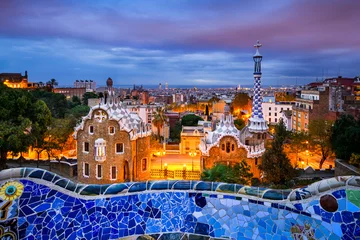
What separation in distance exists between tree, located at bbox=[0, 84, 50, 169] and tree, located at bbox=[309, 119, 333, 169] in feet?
61.2

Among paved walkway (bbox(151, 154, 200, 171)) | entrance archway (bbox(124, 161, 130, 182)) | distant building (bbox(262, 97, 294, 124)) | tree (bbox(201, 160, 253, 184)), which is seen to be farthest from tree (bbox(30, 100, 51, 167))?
distant building (bbox(262, 97, 294, 124))

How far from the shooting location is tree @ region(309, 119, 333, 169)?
2088 cm

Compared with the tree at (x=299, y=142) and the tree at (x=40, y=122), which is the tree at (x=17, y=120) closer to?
the tree at (x=40, y=122)

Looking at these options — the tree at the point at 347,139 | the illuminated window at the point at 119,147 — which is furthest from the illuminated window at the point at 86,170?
the tree at the point at 347,139

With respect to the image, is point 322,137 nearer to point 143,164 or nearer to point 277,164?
point 277,164

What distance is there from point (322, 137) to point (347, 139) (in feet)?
17.7

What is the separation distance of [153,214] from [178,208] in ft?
1.19

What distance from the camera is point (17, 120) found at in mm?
18078

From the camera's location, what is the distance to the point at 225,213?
4.20 metres

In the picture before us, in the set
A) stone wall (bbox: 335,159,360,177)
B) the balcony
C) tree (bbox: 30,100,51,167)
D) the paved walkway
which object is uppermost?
tree (bbox: 30,100,51,167)

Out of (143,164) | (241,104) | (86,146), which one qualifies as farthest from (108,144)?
(241,104)

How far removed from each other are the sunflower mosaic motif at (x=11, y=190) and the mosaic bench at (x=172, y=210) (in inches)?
0.5

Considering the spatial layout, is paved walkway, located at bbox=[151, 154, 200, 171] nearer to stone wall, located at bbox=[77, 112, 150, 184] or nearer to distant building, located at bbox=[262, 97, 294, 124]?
stone wall, located at bbox=[77, 112, 150, 184]

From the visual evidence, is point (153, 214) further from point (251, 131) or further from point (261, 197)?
point (251, 131)
